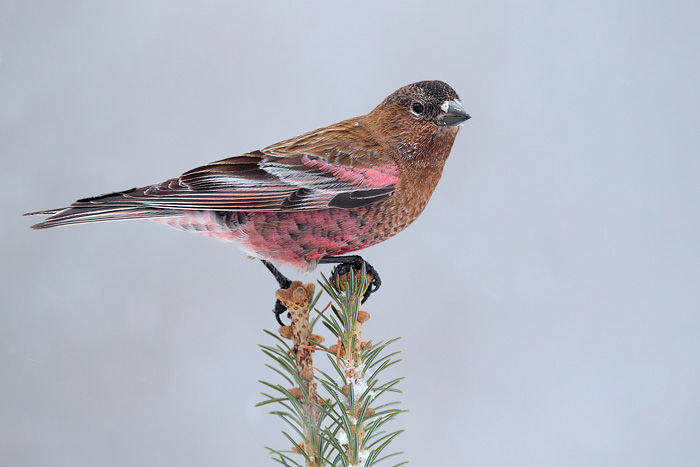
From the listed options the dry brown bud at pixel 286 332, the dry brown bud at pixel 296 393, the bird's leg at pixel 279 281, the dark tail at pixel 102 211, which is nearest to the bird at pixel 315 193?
the dark tail at pixel 102 211

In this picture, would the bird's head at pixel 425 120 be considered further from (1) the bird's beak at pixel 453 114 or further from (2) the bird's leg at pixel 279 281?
(2) the bird's leg at pixel 279 281

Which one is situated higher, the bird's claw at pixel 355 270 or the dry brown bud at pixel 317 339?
the bird's claw at pixel 355 270

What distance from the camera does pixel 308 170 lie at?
2166 millimetres

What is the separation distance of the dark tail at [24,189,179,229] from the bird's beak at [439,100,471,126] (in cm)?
104

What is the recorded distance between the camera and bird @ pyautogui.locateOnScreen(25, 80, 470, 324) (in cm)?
207

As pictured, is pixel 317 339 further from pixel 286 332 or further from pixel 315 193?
pixel 315 193

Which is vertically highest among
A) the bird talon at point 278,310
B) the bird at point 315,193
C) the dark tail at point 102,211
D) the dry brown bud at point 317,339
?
the bird at point 315,193

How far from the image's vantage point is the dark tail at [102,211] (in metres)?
1.94

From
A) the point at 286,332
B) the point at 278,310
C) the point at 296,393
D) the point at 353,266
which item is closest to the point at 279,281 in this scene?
the point at 278,310

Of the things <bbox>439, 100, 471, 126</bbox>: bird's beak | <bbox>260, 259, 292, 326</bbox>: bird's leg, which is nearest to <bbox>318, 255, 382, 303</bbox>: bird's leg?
<bbox>260, 259, 292, 326</bbox>: bird's leg

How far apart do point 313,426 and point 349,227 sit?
2.29 feet

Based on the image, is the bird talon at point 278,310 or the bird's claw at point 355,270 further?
the bird talon at point 278,310

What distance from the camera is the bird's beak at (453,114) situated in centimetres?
216

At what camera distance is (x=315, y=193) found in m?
2.12
